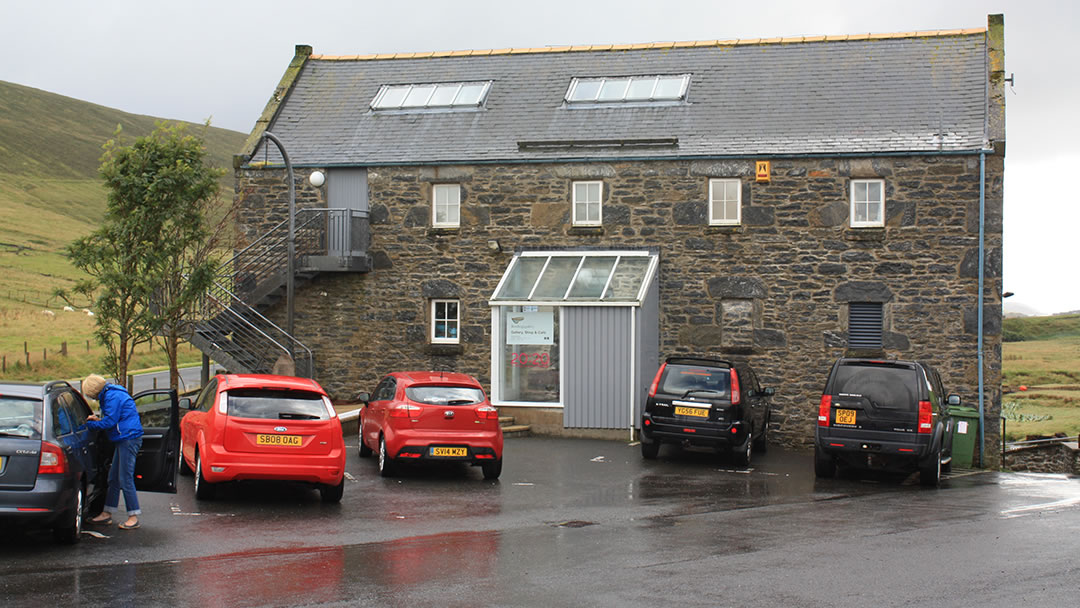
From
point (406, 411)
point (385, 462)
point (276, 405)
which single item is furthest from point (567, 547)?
point (385, 462)

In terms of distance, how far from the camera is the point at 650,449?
1856cm

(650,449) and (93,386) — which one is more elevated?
(93,386)

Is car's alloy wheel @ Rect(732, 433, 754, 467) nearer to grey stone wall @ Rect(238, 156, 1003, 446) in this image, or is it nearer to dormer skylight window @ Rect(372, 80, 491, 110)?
grey stone wall @ Rect(238, 156, 1003, 446)

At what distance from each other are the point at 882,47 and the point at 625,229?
7561mm

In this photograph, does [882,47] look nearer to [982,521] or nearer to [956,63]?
[956,63]

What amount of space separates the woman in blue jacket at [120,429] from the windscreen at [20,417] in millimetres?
921

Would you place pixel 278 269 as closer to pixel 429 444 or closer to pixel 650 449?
pixel 650 449

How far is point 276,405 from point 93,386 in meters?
2.40

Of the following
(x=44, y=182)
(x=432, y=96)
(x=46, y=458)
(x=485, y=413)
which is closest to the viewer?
(x=46, y=458)

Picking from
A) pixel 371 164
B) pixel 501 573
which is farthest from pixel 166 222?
pixel 501 573

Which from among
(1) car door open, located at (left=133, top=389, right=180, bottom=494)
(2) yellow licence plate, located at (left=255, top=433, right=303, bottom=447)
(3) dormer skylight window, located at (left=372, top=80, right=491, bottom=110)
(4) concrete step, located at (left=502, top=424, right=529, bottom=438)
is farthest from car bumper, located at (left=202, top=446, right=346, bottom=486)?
(3) dormer skylight window, located at (left=372, top=80, right=491, bottom=110)

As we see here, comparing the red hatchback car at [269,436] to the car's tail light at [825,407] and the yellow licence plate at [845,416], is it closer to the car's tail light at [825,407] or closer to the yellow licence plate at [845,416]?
the car's tail light at [825,407]

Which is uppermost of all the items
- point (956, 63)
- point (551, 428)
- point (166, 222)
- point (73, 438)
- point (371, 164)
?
point (956, 63)

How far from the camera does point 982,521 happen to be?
12.2 metres
